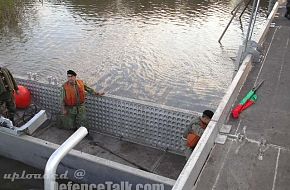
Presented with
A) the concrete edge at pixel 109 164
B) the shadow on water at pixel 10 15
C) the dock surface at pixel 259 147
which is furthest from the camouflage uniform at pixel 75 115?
the shadow on water at pixel 10 15

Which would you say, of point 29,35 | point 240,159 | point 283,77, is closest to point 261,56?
point 283,77

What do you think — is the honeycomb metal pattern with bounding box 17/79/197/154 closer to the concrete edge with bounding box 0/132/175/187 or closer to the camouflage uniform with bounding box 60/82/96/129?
the camouflage uniform with bounding box 60/82/96/129

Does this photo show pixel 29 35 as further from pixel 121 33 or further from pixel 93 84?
pixel 93 84

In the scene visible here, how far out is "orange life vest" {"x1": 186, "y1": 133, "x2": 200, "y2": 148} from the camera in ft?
16.4

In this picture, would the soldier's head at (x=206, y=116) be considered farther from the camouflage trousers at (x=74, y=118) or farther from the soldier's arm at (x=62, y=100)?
the soldier's arm at (x=62, y=100)

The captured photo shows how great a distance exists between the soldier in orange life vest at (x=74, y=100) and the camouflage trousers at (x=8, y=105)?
39.2 inches

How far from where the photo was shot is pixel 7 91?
6633 mm

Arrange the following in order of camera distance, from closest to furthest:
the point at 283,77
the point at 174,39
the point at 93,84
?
the point at 283,77 < the point at 93,84 < the point at 174,39

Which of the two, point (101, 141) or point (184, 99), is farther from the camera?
point (184, 99)

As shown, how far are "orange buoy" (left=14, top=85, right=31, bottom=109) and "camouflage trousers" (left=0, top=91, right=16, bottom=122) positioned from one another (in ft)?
0.81

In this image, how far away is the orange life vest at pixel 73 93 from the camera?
256 inches

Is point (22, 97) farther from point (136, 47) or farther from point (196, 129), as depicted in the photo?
point (136, 47)

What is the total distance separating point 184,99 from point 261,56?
3098 millimetres

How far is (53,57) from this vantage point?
12.3m
